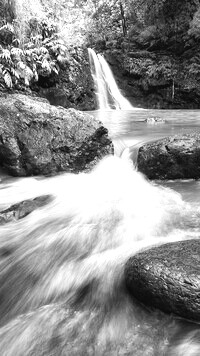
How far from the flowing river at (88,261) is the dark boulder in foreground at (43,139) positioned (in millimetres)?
246

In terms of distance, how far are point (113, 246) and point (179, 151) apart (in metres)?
2.57

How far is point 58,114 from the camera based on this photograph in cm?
584

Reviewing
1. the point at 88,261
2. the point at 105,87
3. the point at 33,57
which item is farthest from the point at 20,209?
the point at 105,87

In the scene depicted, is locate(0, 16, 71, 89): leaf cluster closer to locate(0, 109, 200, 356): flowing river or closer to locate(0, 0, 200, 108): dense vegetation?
locate(0, 0, 200, 108): dense vegetation

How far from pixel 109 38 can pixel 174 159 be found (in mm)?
16264

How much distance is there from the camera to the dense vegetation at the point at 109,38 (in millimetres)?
12836

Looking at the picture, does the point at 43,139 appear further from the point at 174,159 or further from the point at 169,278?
the point at 169,278

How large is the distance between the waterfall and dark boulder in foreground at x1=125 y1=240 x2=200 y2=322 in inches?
535

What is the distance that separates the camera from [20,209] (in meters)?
4.20

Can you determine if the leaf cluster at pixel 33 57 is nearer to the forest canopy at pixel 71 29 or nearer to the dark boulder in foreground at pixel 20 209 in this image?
the forest canopy at pixel 71 29

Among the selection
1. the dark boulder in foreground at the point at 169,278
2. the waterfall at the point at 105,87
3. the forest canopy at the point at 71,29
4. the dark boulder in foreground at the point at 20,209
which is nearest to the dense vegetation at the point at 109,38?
the forest canopy at the point at 71,29

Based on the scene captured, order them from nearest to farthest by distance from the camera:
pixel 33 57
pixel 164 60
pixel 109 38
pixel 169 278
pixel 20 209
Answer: pixel 169 278
pixel 20 209
pixel 33 57
pixel 164 60
pixel 109 38

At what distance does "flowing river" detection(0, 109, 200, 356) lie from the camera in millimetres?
2299

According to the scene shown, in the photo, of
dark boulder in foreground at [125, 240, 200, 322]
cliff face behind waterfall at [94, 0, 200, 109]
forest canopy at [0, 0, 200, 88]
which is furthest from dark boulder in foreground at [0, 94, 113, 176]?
cliff face behind waterfall at [94, 0, 200, 109]
